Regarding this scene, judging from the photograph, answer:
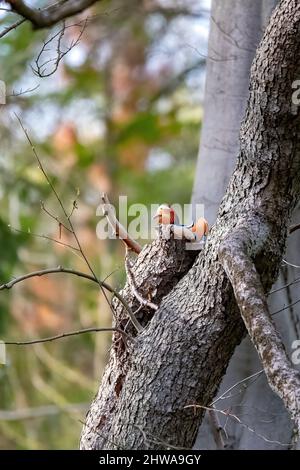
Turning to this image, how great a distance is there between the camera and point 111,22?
28.0 feet

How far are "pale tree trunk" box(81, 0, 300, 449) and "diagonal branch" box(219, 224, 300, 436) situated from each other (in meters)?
0.01

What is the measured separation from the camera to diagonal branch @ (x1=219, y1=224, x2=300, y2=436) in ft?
7.47

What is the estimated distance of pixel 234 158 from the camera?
4.33 m

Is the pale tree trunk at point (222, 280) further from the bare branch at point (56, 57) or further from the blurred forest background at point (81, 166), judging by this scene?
the blurred forest background at point (81, 166)

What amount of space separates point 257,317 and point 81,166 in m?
7.45

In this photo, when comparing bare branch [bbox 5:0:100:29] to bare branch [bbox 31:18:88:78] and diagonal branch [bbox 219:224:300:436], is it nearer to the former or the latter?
bare branch [bbox 31:18:88:78]

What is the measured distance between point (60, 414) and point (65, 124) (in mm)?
3587

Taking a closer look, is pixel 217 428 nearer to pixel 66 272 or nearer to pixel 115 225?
pixel 115 225

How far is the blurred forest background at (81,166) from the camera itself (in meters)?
7.93

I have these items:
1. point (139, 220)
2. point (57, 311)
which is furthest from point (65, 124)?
point (139, 220)

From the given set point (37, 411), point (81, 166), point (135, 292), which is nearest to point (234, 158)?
point (135, 292)

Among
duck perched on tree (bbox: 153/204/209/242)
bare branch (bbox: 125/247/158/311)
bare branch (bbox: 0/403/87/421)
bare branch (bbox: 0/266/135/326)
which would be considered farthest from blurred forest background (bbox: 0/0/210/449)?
bare branch (bbox: 0/266/135/326)

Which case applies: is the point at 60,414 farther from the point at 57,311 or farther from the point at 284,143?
the point at 284,143

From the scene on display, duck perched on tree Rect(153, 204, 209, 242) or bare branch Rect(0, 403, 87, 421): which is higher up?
bare branch Rect(0, 403, 87, 421)
